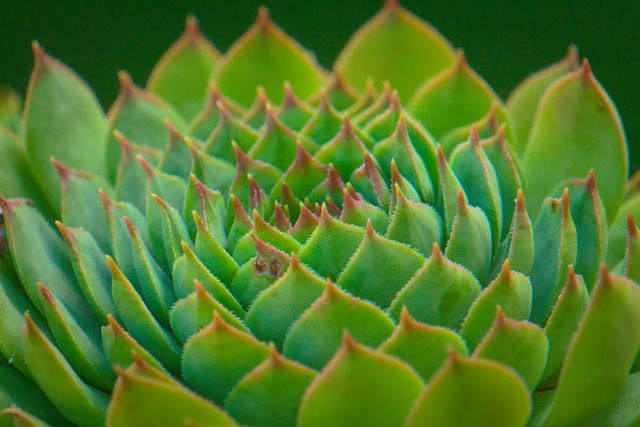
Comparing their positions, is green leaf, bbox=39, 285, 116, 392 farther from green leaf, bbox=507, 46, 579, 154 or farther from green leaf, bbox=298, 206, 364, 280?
green leaf, bbox=507, 46, 579, 154

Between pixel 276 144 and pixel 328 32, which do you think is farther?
pixel 328 32

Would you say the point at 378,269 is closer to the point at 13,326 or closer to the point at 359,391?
the point at 359,391

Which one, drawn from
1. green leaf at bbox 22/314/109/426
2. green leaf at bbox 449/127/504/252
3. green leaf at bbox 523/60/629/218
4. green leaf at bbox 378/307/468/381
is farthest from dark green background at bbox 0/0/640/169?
green leaf at bbox 22/314/109/426

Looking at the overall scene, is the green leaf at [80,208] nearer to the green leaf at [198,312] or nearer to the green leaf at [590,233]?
the green leaf at [198,312]

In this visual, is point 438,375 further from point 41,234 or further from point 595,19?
point 595,19

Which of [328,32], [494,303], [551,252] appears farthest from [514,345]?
[328,32]

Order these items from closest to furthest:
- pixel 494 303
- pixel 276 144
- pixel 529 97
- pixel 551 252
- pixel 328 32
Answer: pixel 494 303
pixel 551 252
pixel 276 144
pixel 529 97
pixel 328 32

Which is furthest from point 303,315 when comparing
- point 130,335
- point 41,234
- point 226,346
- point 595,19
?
point 595,19
